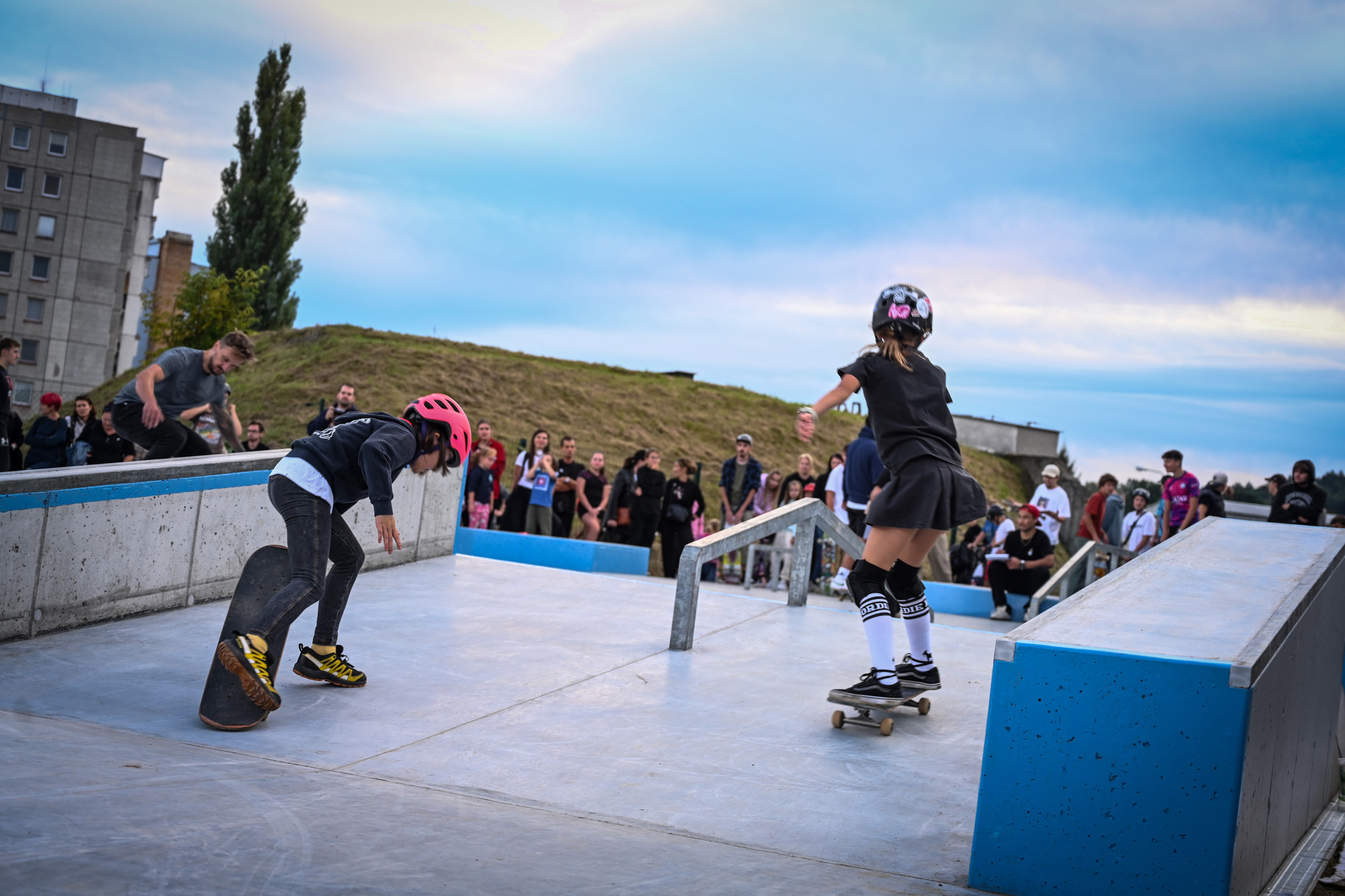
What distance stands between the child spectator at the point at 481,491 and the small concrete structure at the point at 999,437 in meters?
39.7

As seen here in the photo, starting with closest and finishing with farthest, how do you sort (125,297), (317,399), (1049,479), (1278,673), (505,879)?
(505,879) < (1278,673) < (1049,479) < (317,399) < (125,297)

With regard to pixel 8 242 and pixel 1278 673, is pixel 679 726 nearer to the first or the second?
pixel 1278 673

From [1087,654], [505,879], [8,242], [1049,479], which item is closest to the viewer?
[505,879]

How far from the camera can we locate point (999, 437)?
51781 millimetres

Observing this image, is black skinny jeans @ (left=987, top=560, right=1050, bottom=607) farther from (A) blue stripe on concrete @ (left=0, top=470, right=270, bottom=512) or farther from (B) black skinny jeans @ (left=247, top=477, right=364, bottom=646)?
(B) black skinny jeans @ (left=247, top=477, right=364, bottom=646)

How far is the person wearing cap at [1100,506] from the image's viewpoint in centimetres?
1430

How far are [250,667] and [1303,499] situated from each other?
11.0 metres

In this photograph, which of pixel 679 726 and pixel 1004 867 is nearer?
pixel 1004 867

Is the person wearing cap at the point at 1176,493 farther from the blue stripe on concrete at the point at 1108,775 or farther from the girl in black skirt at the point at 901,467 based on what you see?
the blue stripe on concrete at the point at 1108,775

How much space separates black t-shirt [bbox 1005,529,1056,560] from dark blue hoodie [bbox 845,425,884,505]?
2661 mm

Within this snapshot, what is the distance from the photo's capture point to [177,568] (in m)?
6.66

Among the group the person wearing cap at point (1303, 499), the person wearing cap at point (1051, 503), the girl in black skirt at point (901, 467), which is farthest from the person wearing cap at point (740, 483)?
the girl in black skirt at point (901, 467)

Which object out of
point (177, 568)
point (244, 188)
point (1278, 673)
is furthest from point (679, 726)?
point (244, 188)

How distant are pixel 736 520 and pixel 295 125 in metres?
47.0
